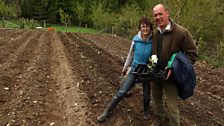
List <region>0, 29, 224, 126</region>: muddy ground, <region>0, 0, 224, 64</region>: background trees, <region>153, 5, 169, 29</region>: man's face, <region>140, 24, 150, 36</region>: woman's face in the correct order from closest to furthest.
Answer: <region>153, 5, 169, 29</region>: man's face < <region>140, 24, 150, 36</region>: woman's face < <region>0, 29, 224, 126</region>: muddy ground < <region>0, 0, 224, 64</region>: background trees

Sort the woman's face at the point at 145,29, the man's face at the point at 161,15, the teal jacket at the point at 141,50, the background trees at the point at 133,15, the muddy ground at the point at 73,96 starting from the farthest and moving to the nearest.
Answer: the background trees at the point at 133,15 < the muddy ground at the point at 73,96 < the teal jacket at the point at 141,50 < the woman's face at the point at 145,29 < the man's face at the point at 161,15

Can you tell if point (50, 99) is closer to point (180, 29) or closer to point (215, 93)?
point (180, 29)

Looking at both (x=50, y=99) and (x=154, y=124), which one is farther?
(x=50, y=99)

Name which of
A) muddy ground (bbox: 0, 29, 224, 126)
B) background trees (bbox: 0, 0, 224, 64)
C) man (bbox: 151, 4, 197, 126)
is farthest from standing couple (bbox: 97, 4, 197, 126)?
background trees (bbox: 0, 0, 224, 64)

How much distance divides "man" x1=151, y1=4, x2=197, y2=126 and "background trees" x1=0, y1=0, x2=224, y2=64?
38.4ft

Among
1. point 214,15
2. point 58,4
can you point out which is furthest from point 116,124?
point 58,4

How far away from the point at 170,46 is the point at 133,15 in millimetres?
31243

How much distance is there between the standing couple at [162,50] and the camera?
12.7 feet

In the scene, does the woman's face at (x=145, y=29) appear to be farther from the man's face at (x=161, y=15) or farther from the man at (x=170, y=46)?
the man's face at (x=161, y=15)

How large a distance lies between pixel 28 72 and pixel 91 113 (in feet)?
11.2

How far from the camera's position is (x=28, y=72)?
799 cm

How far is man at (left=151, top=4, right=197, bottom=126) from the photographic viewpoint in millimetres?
3857

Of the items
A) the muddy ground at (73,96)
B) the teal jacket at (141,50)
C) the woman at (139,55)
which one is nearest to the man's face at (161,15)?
the woman at (139,55)

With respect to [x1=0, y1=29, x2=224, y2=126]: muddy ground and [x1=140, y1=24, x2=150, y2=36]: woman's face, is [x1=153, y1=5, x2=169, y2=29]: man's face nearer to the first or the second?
[x1=140, y1=24, x2=150, y2=36]: woman's face
